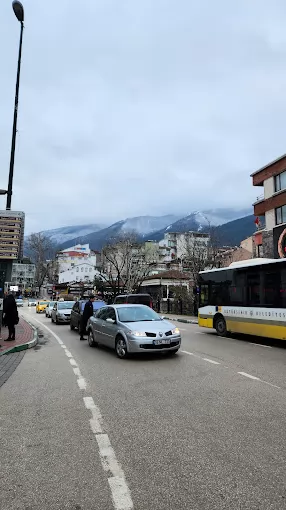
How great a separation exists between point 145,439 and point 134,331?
17.5 feet

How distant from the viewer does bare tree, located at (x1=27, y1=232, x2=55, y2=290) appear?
10097cm

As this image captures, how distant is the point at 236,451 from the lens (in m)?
3.93

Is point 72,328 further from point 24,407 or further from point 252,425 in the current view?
Result: point 252,425

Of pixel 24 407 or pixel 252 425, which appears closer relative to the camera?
pixel 252 425

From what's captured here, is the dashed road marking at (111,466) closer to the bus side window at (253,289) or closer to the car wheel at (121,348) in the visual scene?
the car wheel at (121,348)

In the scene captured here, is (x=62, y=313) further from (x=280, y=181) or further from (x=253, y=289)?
(x=280, y=181)

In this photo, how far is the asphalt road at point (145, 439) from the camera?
3098mm

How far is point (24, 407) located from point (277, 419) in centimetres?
369

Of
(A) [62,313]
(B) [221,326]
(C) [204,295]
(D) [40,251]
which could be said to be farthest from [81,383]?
(D) [40,251]

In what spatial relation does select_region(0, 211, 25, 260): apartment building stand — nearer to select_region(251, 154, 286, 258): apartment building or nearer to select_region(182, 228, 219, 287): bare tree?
select_region(251, 154, 286, 258): apartment building

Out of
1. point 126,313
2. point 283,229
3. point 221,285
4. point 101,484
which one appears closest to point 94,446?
point 101,484

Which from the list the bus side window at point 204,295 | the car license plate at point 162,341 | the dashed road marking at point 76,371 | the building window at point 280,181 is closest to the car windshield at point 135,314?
the car license plate at point 162,341

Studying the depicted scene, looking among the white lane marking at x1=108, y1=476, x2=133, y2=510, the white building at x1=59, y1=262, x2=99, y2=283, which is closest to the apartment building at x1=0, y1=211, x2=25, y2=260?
the white lane marking at x1=108, y1=476, x2=133, y2=510

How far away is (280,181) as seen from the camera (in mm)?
30672
